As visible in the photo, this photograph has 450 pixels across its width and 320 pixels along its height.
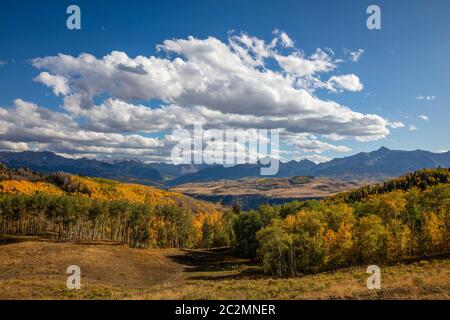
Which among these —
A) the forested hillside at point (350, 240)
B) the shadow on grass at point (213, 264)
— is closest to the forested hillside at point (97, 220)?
the shadow on grass at point (213, 264)

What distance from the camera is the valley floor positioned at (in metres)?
30.0

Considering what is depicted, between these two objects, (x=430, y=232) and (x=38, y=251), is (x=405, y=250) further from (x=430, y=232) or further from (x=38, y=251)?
(x=38, y=251)

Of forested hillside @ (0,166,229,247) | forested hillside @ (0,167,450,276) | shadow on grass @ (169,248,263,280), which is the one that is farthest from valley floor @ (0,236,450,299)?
Answer: forested hillside @ (0,166,229,247)

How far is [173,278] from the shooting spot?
76.4 metres

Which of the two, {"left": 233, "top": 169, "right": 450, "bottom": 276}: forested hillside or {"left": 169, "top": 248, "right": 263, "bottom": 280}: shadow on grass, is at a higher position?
{"left": 233, "top": 169, "right": 450, "bottom": 276}: forested hillside

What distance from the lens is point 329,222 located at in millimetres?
88188

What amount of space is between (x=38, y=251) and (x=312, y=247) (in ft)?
236

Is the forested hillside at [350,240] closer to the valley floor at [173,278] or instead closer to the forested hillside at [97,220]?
the valley floor at [173,278]

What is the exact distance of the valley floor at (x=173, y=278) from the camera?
30.0 meters

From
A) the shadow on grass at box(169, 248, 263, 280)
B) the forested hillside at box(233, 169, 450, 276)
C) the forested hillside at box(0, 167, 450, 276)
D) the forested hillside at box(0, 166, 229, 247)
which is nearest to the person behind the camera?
the forested hillside at box(233, 169, 450, 276)

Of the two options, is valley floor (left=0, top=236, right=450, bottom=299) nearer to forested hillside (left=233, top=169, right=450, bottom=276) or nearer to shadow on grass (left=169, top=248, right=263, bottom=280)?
shadow on grass (left=169, top=248, right=263, bottom=280)

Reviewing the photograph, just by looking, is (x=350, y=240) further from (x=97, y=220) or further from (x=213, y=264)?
(x=97, y=220)

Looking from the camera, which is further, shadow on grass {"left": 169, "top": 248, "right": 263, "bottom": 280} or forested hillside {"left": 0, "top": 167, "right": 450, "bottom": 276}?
shadow on grass {"left": 169, "top": 248, "right": 263, "bottom": 280}
